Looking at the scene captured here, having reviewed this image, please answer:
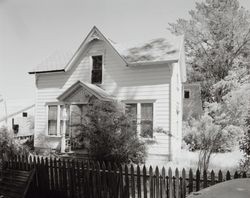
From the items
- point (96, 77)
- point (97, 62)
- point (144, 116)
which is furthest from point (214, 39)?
point (144, 116)

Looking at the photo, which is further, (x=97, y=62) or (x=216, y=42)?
(x=216, y=42)

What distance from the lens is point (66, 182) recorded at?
18.6ft

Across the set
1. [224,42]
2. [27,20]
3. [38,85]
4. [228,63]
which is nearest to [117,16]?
[27,20]

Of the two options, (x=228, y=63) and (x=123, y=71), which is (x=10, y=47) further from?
(x=228, y=63)

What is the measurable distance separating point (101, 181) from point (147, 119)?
6501 millimetres

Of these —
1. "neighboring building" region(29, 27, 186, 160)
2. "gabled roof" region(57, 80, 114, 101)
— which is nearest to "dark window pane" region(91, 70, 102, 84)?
"neighboring building" region(29, 27, 186, 160)

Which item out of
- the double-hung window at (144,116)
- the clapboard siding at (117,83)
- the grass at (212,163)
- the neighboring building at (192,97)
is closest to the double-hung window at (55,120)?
the clapboard siding at (117,83)

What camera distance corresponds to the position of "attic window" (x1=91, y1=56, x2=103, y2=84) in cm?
1293

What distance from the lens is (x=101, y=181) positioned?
5215 mm

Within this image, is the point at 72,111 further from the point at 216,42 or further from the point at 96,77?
the point at 216,42

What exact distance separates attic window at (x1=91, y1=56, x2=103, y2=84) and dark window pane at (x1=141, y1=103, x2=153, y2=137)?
2772 millimetres

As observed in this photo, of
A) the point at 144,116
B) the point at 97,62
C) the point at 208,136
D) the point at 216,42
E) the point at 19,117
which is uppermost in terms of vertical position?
the point at 216,42

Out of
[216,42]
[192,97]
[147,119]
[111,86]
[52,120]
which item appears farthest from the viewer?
[192,97]

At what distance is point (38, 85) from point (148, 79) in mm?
6450
